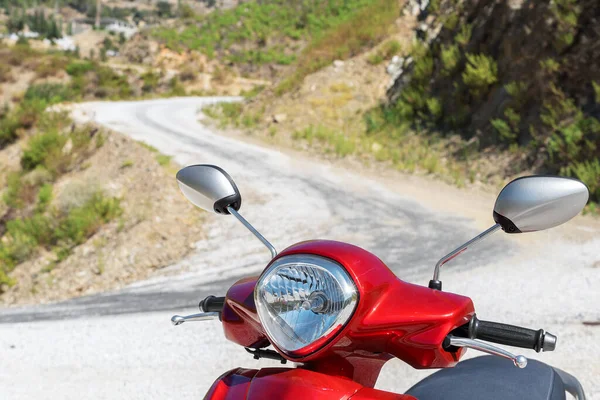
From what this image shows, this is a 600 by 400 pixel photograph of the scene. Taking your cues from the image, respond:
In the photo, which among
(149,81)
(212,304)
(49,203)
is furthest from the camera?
(149,81)

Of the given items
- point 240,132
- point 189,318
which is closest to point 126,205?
point 240,132

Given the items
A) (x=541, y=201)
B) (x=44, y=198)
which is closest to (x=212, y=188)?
(x=541, y=201)

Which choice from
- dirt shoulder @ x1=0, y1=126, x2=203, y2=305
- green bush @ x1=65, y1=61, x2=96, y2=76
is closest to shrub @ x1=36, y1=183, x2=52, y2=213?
dirt shoulder @ x1=0, y1=126, x2=203, y2=305

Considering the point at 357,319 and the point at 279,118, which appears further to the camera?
the point at 279,118

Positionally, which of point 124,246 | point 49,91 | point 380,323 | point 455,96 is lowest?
point 49,91

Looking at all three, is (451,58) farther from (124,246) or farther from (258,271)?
(258,271)

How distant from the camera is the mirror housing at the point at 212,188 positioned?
216 cm

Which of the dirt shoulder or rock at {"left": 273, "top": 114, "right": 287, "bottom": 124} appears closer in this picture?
the dirt shoulder

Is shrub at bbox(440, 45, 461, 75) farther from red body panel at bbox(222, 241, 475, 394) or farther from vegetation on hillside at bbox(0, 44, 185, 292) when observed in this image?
red body panel at bbox(222, 241, 475, 394)

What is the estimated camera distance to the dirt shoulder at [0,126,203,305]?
905cm

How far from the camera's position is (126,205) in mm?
12023

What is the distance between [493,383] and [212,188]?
107 cm

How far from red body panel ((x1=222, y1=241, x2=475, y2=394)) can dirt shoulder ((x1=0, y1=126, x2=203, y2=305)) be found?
24.4 ft

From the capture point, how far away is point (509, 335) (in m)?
1.71
